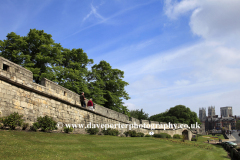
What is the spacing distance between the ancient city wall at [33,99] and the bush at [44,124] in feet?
1.12

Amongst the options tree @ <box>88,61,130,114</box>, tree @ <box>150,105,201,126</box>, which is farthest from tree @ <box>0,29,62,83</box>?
tree @ <box>150,105,201,126</box>

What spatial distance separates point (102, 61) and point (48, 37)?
12.8 meters

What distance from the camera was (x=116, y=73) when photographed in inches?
1439

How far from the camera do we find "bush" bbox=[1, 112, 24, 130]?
890 cm

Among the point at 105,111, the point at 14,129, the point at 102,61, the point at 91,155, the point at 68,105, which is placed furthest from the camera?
the point at 102,61

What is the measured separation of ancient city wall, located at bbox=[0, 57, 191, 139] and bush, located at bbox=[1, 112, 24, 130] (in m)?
0.35

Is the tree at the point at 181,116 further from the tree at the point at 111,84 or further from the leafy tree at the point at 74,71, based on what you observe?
the leafy tree at the point at 74,71

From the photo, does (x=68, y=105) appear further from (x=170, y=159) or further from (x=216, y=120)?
(x=216, y=120)

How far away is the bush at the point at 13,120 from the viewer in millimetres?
8899

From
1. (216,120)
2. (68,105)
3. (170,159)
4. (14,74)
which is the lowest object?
(216,120)

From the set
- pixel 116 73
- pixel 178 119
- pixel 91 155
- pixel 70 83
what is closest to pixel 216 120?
pixel 178 119

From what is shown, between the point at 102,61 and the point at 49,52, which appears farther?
the point at 102,61

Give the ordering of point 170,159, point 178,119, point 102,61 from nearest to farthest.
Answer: point 170,159, point 102,61, point 178,119

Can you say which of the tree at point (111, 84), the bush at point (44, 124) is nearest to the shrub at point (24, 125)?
the bush at point (44, 124)
